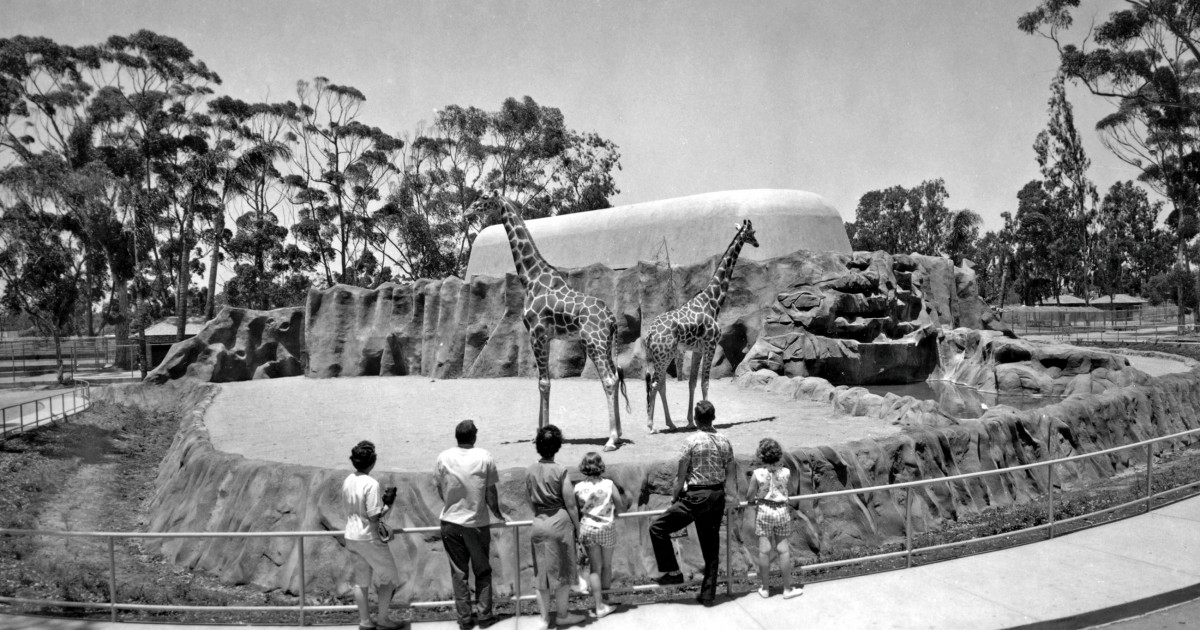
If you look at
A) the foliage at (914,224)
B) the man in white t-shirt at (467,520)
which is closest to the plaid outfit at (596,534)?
the man in white t-shirt at (467,520)

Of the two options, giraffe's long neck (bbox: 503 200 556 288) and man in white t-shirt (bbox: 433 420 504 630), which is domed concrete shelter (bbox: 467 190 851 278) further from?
man in white t-shirt (bbox: 433 420 504 630)

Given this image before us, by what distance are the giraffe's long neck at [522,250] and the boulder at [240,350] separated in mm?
14304

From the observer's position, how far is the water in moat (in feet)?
48.8

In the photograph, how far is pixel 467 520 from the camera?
16.7 feet

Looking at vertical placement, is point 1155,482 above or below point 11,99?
below

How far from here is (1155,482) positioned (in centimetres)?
885

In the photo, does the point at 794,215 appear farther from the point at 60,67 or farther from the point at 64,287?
the point at 60,67

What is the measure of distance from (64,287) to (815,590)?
93.7 ft

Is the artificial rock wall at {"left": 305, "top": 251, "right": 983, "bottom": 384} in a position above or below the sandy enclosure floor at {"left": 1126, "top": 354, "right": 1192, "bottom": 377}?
above

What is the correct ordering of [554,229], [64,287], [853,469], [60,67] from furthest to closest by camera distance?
[554,229] → [60,67] → [64,287] → [853,469]

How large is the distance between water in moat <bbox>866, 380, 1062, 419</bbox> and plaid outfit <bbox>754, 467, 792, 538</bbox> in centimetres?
969

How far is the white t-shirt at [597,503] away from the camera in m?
5.11

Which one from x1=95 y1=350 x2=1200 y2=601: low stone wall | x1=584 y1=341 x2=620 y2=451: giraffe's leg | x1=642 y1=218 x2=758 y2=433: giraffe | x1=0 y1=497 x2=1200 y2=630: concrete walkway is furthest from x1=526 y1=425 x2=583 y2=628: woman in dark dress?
x1=642 y1=218 x2=758 y2=433: giraffe

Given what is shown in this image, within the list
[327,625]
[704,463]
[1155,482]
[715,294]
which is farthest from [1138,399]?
[327,625]
